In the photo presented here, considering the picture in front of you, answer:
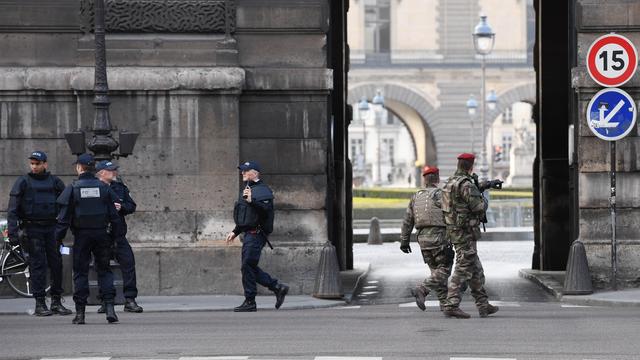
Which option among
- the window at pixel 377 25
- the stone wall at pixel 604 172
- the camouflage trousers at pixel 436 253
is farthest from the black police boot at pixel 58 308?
the window at pixel 377 25

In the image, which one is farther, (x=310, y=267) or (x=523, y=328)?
(x=310, y=267)

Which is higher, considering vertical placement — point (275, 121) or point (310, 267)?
point (275, 121)

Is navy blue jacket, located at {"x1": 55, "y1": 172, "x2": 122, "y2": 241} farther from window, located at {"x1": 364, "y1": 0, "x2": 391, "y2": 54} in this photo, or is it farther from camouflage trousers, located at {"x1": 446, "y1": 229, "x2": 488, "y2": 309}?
window, located at {"x1": 364, "y1": 0, "x2": 391, "y2": 54}

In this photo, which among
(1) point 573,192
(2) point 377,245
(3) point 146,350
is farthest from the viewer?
(2) point 377,245

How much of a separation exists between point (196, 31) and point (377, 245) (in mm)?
19574

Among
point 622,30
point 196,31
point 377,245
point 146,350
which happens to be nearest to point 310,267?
point 196,31

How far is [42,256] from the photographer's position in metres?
19.9

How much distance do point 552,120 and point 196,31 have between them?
7.40m

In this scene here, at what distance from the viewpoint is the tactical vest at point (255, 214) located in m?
19.6

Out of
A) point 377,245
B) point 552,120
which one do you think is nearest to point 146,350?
point 552,120

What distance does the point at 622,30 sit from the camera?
21.8 metres

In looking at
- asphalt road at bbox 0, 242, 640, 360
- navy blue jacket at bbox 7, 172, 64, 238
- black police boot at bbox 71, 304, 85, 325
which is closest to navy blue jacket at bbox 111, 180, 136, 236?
navy blue jacket at bbox 7, 172, 64, 238

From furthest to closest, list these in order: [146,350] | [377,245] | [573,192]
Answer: [377,245] < [573,192] < [146,350]

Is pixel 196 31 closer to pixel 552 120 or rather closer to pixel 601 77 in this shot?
pixel 601 77
